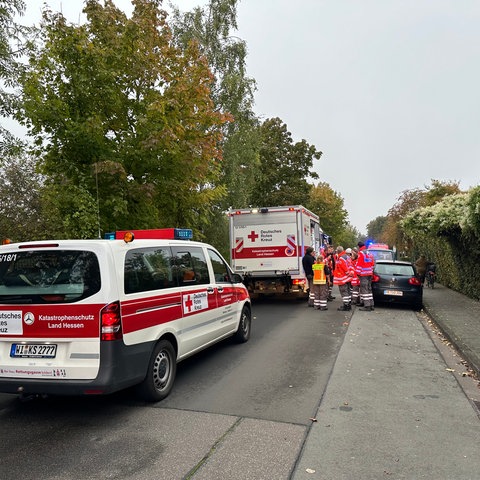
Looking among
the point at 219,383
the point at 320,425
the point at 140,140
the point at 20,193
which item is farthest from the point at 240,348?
the point at 20,193

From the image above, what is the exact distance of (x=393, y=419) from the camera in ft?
14.0

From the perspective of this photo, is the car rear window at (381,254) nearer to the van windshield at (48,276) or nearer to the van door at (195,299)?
the van door at (195,299)

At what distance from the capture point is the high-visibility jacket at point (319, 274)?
11.7 metres

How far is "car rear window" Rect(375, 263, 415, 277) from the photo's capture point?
39.5 feet

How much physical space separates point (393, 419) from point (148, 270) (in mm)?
3019

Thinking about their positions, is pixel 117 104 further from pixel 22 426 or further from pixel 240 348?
pixel 22 426

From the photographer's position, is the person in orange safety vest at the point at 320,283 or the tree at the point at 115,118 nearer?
the tree at the point at 115,118

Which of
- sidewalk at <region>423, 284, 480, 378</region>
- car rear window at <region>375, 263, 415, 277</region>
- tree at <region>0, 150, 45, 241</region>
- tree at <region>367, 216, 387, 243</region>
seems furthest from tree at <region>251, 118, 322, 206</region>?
tree at <region>367, 216, 387, 243</region>

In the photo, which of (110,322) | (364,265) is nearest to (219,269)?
(110,322)

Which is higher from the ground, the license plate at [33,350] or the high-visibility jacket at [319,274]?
the high-visibility jacket at [319,274]

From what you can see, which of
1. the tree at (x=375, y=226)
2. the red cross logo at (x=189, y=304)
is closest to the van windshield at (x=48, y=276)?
the red cross logo at (x=189, y=304)

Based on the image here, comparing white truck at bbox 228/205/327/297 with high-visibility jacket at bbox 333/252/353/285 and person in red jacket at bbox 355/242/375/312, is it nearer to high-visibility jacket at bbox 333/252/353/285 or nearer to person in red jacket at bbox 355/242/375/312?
high-visibility jacket at bbox 333/252/353/285

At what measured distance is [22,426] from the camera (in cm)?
412

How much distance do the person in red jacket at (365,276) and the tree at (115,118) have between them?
504 centimetres
